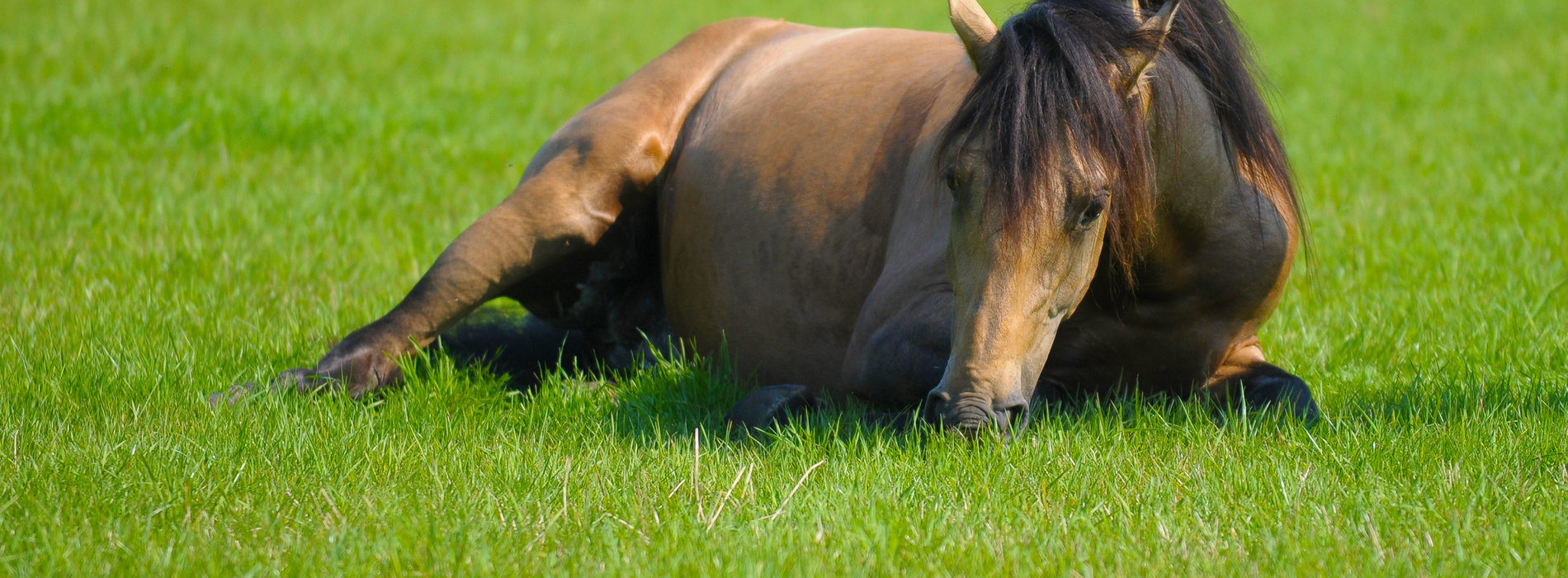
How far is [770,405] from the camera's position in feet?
12.0

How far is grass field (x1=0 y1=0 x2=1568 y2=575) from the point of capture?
262 centimetres

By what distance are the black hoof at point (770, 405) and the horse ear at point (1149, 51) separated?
1.29 metres

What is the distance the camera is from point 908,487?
2.92m

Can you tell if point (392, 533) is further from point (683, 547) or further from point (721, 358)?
point (721, 358)

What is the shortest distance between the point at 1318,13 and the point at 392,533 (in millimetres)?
15725

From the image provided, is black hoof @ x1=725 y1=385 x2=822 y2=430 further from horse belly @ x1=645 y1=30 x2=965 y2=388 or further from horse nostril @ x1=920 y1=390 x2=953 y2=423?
horse nostril @ x1=920 y1=390 x2=953 y2=423

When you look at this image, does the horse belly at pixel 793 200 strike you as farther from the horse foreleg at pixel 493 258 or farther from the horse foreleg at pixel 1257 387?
the horse foreleg at pixel 1257 387

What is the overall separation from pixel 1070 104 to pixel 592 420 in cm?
169

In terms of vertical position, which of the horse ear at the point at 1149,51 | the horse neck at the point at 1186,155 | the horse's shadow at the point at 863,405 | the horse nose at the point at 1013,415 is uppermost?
the horse ear at the point at 1149,51

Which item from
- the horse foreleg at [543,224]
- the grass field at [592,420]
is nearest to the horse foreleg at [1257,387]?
the grass field at [592,420]

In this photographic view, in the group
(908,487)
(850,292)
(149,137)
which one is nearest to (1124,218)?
(908,487)

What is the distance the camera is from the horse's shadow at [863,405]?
3447mm

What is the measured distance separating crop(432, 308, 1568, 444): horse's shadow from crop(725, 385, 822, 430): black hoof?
→ 0.03 meters

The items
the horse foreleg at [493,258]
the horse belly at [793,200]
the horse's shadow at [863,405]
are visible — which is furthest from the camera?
the horse foreleg at [493,258]
